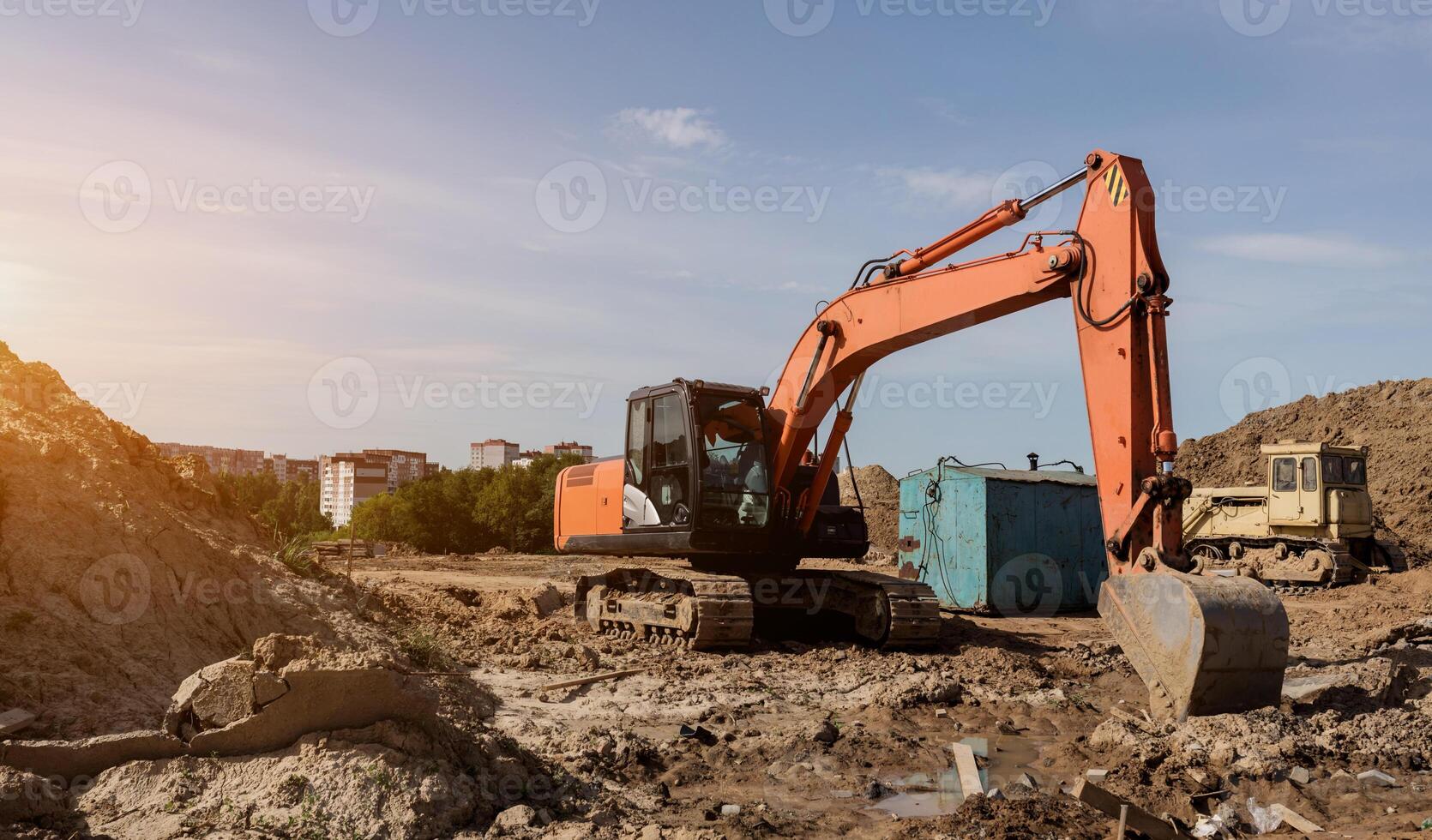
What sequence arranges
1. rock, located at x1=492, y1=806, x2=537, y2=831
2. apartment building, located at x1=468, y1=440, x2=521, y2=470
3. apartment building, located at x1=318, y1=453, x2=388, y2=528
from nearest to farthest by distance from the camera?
rock, located at x1=492, y1=806, x2=537, y2=831, apartment building, located at x1=468, y1=440, x2=521, y2=470, apartment building, located at x1=318, y1=453, x2=388, y2=528

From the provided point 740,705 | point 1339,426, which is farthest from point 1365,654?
point 1339,426

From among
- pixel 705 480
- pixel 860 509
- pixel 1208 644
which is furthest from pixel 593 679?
pixel 1208 644

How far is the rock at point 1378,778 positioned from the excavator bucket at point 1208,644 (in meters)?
0.77

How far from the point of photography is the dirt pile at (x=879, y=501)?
32.4 meters

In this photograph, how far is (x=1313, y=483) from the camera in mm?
19016

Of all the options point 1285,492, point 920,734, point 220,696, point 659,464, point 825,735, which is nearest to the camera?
point 220,696

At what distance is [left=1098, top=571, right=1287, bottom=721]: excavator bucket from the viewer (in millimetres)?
6273

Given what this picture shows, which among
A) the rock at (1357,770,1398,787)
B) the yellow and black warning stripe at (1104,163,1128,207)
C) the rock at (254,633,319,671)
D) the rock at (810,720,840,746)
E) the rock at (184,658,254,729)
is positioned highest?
the yellow and black warning stripe at (1104,163,1128,207)

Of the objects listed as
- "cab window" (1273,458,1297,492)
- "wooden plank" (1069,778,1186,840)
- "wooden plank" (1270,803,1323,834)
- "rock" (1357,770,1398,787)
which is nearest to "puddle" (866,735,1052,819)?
"wooden plank" (1069,778,1186,840)

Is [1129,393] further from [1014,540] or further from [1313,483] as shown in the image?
[1313,483]

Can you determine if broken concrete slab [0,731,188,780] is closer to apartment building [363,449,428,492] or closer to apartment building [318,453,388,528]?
apartment building [318,453,388,528]

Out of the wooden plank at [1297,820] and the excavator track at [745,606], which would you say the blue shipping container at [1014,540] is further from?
the wooden plank at [1297,820]

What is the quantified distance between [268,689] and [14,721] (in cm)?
157

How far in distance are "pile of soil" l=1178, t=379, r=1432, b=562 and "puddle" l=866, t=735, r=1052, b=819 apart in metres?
25.2
